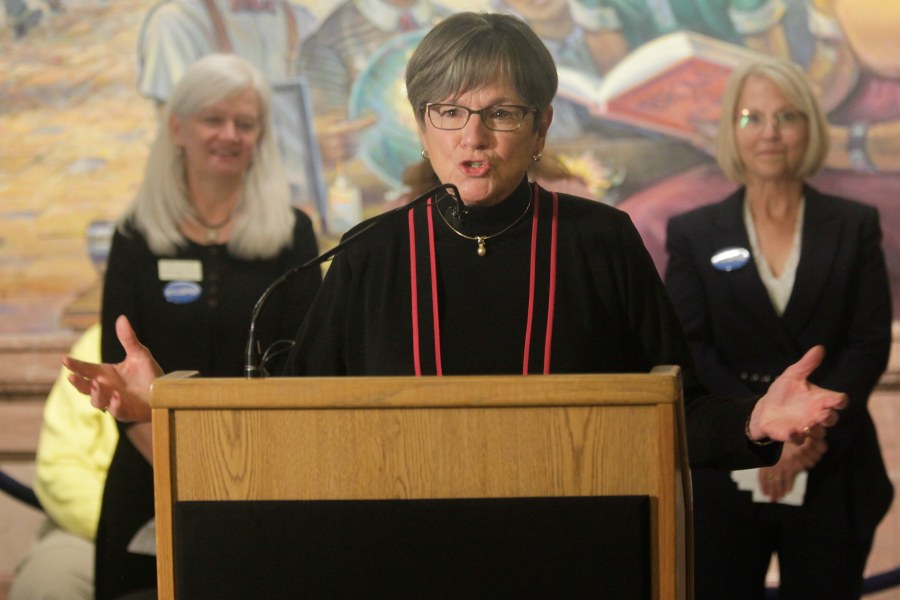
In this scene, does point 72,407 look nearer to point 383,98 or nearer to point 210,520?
point 383,98

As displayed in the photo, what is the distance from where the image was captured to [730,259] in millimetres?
3459

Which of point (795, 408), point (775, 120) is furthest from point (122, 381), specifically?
point (775, 120)

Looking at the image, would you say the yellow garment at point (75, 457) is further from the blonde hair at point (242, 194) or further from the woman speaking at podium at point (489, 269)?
the woman speaking at podium at point (489, 269)

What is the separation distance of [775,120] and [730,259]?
462 millimetres

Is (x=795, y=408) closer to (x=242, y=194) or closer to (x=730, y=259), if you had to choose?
(x=730, y=259)

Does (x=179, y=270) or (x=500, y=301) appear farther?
(x=179, y=270)

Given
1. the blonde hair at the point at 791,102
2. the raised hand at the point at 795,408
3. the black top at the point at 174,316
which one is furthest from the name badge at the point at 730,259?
the raised hand at the point at 795,408

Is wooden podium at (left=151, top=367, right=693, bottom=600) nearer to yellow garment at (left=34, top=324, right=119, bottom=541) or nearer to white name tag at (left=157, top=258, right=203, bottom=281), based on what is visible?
white name tag at (left=157, top=258, right=203, bottom=281)

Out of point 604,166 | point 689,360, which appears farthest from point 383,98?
point 689,360

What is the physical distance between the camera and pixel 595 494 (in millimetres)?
1482

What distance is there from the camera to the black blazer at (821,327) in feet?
10.9

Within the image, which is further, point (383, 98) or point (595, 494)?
point (383, 98)

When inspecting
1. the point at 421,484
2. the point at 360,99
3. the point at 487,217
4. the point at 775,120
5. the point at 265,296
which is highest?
the point at 360,99

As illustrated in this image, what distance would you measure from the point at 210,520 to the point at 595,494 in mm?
453
